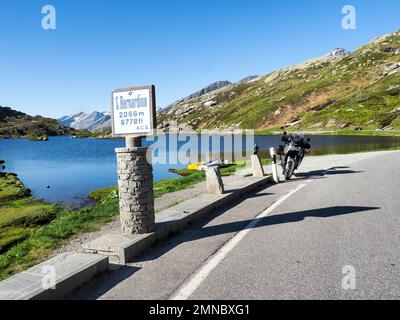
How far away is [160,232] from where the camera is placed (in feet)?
25.3

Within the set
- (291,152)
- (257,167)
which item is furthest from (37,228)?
(291,152)

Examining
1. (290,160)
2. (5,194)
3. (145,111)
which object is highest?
(145,111)

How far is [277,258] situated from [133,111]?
420cm

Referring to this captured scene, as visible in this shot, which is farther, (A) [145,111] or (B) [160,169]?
(B) [160,169]

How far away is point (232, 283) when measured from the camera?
5.26 metres

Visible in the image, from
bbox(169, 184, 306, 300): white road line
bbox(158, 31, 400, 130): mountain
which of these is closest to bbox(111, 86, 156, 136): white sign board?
bbox(169, 184, 306, 300): white road line

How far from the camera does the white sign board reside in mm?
7727

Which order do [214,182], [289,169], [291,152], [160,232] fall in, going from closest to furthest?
[160,232]
[214,182]
[291,152]
[289,169]

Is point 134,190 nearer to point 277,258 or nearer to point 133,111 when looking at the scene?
point 133,111

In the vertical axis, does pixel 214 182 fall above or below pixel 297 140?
below

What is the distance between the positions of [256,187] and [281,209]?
4446 mm
